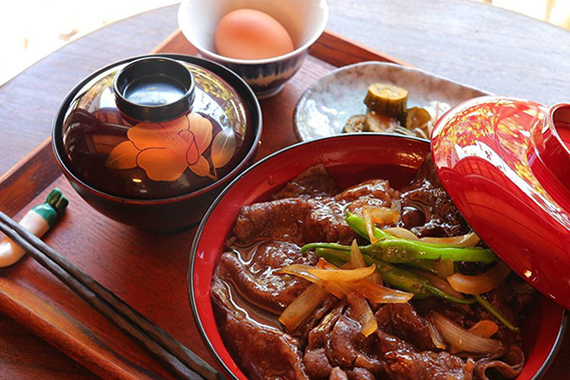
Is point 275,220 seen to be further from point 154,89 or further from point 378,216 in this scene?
point 154,89

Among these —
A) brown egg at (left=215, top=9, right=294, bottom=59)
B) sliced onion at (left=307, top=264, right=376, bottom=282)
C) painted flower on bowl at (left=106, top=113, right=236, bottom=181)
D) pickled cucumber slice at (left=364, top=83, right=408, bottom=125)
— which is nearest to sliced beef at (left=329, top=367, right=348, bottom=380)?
sliced onion at (left=307, top=264, right=376, bottom=282)

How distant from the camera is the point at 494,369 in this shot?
137 cm

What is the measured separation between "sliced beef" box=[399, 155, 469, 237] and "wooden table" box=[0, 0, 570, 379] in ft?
3.44

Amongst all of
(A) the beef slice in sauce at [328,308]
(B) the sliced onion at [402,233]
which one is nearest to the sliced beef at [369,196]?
(A) the beef slice in sauce at [328,308]

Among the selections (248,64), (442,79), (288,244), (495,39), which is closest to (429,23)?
(495,39)

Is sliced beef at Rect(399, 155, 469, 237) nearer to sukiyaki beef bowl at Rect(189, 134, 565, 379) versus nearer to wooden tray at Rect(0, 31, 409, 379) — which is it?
Answer: sukiyaki beef bowl at Rect(189, 134, 565, 379)

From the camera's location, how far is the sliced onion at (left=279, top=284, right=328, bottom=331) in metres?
1.47

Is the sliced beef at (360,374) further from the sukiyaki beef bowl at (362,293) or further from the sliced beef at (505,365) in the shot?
the sliced beef at (505,365)

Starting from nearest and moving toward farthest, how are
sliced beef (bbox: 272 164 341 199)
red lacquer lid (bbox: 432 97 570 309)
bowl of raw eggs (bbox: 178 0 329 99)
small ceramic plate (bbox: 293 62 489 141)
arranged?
1. red lacquer lid (bbox: 432 97 570 309)
2. sliced beef (bbox: 272 164 341 199)
3. bowl of raw eggs (bbox: 178 0 329 99)
4. small ceramic plate (bbox: 293 62 489 141)

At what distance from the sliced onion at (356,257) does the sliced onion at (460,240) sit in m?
0.18

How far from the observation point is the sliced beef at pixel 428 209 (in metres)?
1.58

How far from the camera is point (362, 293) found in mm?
1425

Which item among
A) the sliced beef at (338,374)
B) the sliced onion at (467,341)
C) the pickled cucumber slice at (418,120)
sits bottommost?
the sliced beef at (338,374)

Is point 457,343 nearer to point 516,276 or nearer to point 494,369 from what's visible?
point 494,369
